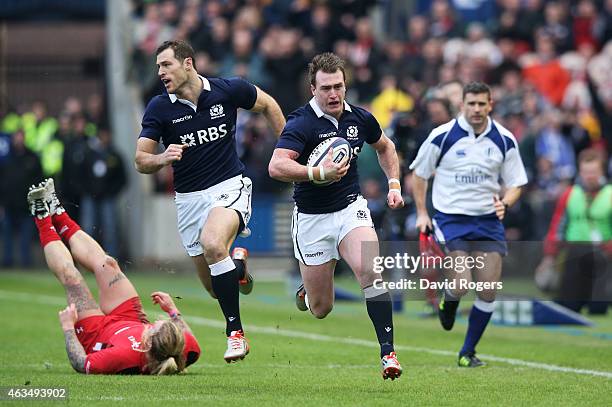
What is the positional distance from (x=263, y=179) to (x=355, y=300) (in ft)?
15.8

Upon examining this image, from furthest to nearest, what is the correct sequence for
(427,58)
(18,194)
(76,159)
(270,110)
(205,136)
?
(18,194), (76,159), (427,58), (270,110), (205,136)

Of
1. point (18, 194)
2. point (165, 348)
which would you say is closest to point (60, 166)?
point (18, 194)

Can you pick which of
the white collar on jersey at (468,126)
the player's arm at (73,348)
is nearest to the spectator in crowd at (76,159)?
the white collar on jersey at (468,126)

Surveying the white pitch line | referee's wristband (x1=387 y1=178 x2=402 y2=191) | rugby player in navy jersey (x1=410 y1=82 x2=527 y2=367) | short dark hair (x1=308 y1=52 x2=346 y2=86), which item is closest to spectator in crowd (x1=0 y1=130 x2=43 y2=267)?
the white pitch line

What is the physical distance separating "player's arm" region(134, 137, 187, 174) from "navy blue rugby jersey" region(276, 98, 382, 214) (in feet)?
2.62

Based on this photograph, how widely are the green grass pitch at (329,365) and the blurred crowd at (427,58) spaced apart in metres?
3.23

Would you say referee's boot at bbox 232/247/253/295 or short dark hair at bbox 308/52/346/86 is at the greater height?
short dark hair at bbox 308/52/346/86

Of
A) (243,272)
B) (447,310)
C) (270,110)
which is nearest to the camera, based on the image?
(270,110)

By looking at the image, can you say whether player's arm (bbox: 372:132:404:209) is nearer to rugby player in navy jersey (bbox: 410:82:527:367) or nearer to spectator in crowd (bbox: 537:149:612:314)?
rugby player in navy jersey (bbox: 410:82:527:367)

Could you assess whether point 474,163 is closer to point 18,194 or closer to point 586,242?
point 586,242

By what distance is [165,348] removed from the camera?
10766 millimetres

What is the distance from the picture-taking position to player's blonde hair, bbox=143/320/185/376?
1069 cm

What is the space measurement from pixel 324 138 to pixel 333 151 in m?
0.21

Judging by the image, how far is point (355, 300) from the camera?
61.4 feet
